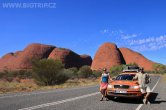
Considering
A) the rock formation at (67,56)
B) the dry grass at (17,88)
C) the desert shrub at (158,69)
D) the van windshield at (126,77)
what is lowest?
the dry grass at (17,88)

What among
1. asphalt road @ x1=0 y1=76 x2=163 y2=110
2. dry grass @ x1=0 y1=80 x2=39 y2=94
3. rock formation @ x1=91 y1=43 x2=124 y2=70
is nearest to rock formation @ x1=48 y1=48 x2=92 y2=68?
rock formation @ x1=91 y1=43 x2=124 y2=70

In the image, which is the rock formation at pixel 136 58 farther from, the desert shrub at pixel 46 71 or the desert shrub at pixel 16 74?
the desert shrub at pixel 46 71

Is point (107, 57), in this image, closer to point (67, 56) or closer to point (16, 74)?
point (67, 56)

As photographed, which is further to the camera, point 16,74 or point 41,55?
point 41,55

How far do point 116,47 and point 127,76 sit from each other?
138 metres

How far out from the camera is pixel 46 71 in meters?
47.6

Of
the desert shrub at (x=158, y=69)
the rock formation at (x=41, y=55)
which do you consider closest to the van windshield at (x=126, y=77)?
the rock formation at (x=41, y=55)

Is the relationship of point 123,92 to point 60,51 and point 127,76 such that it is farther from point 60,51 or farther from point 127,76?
point 60,51

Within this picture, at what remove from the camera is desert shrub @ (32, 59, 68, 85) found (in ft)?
157

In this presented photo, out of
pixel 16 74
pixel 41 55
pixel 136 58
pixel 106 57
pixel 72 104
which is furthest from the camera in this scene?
pixel 136 58

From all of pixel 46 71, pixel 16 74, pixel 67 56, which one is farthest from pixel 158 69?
pixel 46 71

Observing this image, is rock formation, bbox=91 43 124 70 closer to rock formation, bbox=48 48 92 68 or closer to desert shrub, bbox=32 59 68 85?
rock formation, bbox=48 48 92 68

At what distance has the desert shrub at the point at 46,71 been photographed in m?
47.7

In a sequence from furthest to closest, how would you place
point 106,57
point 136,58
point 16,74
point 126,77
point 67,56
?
point 136,58, point 106,57, point 67,56, point 16,74, point 126,77
